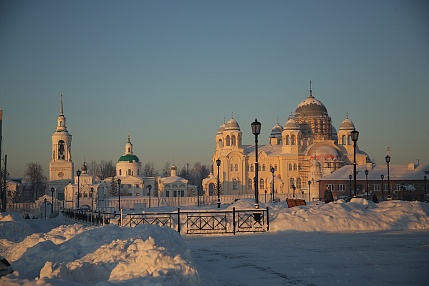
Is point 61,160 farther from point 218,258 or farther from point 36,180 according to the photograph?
point 218,258

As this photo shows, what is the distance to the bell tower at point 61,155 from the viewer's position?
103m

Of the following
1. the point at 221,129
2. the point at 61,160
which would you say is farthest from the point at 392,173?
the point at 61,160

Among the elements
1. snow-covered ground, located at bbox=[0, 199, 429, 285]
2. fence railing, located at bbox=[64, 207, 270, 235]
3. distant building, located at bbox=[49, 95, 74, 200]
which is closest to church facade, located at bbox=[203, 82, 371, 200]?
distant building, located at bbox=[49, 95, 74, 200]

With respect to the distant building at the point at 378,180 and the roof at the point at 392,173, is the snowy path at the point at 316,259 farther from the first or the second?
the roof at the point at 392,173

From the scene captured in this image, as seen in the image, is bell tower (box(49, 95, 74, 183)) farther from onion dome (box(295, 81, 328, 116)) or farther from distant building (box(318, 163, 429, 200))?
distant building (box(318, 163, 429, 200))

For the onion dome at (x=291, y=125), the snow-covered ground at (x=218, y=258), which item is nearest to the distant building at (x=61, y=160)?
the onion dome at (x=291, y=125)

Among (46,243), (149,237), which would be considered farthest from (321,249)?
(46,243)

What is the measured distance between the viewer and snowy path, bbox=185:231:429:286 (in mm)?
12547

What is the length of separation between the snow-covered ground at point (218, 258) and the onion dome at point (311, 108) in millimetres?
86205

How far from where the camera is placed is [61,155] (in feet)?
346

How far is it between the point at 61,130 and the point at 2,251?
8720 cm

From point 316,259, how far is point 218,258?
2632mm

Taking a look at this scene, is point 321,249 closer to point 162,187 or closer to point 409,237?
point 409,237

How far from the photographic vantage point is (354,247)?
57.9 feet
